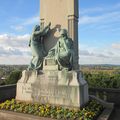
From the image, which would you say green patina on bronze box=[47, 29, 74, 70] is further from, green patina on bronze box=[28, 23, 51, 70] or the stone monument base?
green patina on bronze box=[28, 23, 51, 70]

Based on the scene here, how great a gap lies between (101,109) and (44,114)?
2.81 meters

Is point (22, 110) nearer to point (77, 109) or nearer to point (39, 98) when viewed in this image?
point (39, 98)

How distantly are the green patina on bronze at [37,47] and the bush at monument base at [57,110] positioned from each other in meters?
1.96

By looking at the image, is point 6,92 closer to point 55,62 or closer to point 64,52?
point 55,62

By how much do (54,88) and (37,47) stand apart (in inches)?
92.8

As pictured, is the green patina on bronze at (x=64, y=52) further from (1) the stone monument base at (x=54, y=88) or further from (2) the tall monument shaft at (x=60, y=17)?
(2) the tall monument shaft at (x=60, y=17)

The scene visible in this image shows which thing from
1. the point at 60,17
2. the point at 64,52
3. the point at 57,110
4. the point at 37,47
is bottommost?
the point at 57,110

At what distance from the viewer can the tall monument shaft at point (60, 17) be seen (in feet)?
33.4

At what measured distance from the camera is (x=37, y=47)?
1041cm

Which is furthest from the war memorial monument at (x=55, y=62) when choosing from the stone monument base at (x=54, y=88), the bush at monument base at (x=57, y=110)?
the bush at monument base at (x=57, y=110)

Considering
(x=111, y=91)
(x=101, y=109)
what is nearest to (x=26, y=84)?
(x=101, y=109)

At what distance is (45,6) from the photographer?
428 inches

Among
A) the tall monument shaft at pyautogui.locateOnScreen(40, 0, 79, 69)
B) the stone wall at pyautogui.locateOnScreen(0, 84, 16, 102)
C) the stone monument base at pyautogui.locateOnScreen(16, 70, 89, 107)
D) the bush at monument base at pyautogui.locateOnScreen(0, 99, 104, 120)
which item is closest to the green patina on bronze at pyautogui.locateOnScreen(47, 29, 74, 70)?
the stone monument base at pyautogui.locateOnScreen(16, 70, 89, 107)

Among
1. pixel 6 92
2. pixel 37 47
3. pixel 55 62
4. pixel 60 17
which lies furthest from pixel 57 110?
pixel 6 92
